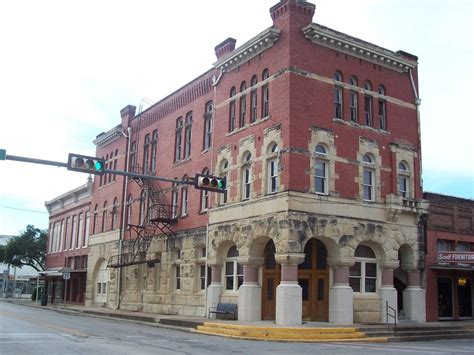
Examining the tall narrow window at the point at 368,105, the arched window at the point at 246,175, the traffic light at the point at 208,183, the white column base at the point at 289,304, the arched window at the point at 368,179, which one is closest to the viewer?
the traffic light at the point at 208,183

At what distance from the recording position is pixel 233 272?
2938cm

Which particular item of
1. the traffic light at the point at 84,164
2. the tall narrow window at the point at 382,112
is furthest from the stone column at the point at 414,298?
the traffic light at the point at 84,164

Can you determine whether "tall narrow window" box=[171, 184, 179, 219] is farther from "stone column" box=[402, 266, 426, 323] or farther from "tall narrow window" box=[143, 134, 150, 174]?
"stone column" box=[402, 266, 426, 323]

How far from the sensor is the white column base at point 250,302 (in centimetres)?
2655

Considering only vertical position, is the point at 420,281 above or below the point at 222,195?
below

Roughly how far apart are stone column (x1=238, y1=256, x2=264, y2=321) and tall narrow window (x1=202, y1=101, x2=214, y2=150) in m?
8.41

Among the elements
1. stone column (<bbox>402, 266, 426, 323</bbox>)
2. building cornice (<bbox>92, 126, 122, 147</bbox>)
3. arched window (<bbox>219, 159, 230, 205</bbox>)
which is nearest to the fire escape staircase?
arched window (<bbox>219, 159, 230, 205</bbox>)

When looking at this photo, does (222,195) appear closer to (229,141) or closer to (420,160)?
(229,141)

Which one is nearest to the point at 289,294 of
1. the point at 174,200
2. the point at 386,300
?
the point at 386,300

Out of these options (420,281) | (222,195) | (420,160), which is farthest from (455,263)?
(222,195)

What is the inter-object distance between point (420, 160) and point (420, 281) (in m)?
6.32

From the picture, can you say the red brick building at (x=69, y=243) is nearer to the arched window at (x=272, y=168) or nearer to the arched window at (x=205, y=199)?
the arched window at (x=205, y=199)

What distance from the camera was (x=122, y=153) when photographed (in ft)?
144

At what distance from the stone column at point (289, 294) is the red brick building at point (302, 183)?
Result: 6cm
